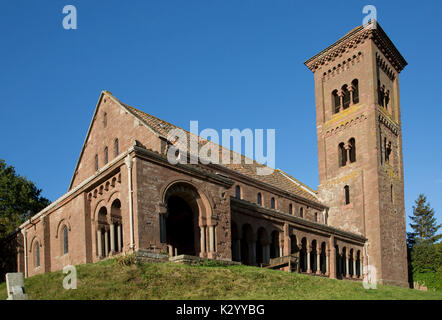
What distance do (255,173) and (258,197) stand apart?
265 centimetres

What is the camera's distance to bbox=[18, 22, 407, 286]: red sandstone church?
24781mm

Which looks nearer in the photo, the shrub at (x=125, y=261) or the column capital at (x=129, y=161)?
the shrub at (x=125, y=261)

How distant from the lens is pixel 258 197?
39.3 m

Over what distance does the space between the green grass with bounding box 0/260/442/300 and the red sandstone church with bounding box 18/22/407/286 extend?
2989 millimetres

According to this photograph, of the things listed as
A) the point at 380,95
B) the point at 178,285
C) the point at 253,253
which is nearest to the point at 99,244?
the point at 178,285

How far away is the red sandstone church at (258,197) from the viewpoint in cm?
2478

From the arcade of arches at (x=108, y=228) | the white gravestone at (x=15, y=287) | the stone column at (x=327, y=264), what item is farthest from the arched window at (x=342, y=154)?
the white gravestone at (x=15, y=287)

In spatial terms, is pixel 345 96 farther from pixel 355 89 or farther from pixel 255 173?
pixel 255 173

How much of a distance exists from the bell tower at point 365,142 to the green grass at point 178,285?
21.9 m

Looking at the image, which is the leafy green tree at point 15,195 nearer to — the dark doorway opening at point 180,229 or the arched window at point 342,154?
the dark doorway opening at point 180,229

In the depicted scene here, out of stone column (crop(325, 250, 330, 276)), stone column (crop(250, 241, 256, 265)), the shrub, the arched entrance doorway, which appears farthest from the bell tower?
A: the shrub

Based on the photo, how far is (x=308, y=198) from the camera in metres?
45.0

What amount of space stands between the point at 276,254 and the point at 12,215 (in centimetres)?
2372
